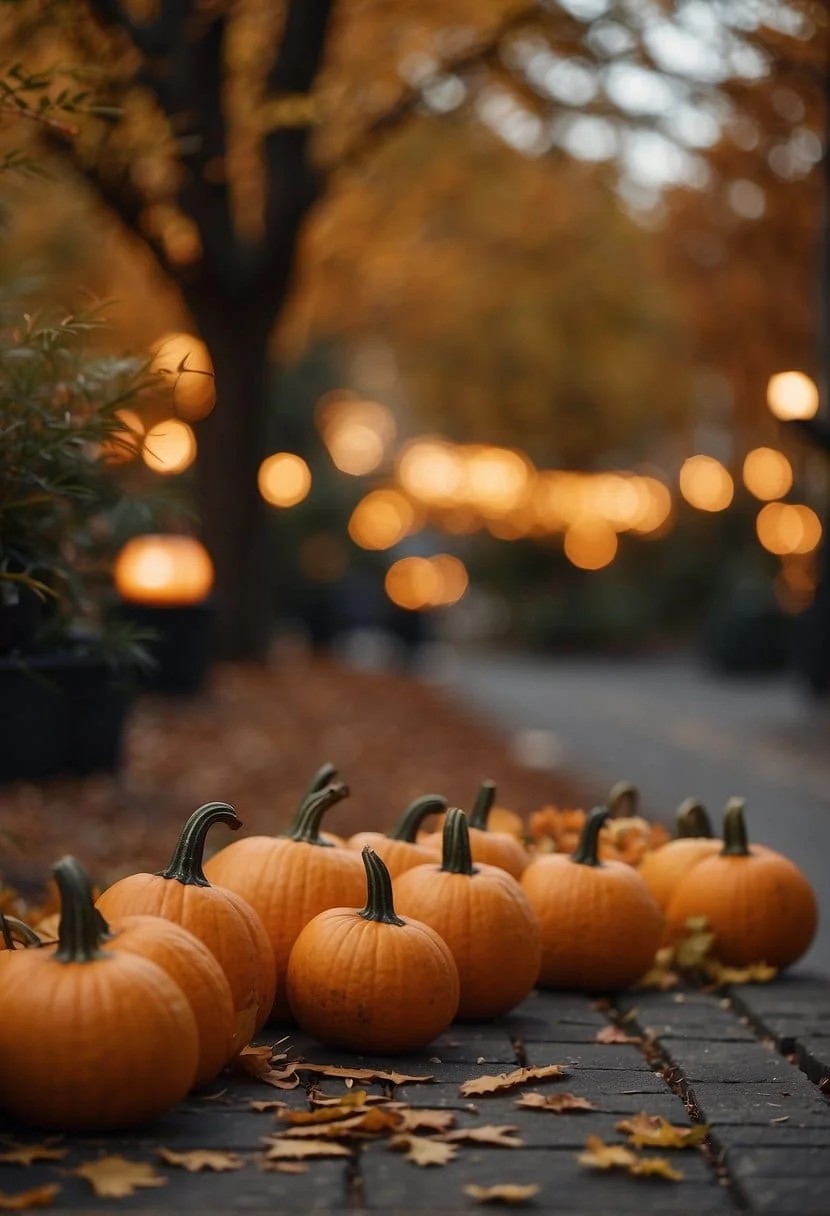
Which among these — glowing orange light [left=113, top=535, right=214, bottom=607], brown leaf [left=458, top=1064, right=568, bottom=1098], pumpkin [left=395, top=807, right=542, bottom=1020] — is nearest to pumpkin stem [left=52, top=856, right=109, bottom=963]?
brown leaf [left=458, top=1064, right=568, bottom=1098]

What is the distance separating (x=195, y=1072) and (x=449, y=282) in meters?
20.5

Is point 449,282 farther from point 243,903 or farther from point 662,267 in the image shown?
point 243,903

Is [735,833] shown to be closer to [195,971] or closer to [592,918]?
[592,918]

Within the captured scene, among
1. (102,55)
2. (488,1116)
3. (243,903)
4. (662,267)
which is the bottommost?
(488,1116)

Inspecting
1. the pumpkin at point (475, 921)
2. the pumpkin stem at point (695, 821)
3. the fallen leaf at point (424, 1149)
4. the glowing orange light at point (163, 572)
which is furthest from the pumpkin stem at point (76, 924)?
the glowing orange light at point (163, 572)

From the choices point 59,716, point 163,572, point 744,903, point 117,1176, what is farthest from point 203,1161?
point 163,572

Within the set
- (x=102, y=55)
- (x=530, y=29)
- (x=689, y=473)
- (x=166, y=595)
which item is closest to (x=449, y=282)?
(x=689, y=473)

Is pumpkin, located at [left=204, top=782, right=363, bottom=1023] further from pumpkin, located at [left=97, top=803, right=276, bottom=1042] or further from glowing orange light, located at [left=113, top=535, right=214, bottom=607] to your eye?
glowing orange light, located at [left=113, top=535, right=214, bottom=607]

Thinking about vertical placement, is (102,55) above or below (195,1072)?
above

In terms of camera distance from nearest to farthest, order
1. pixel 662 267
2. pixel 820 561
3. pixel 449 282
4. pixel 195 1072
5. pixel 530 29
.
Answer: pixel 195 1072
pixel 530 29
pixel 820 561
pixel 449 282
pixel 662 267

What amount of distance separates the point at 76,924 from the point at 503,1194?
0.91 m

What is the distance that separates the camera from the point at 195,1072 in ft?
10.2

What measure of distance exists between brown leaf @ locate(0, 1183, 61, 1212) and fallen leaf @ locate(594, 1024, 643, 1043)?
1627 mm

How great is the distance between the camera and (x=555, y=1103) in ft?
10.5
